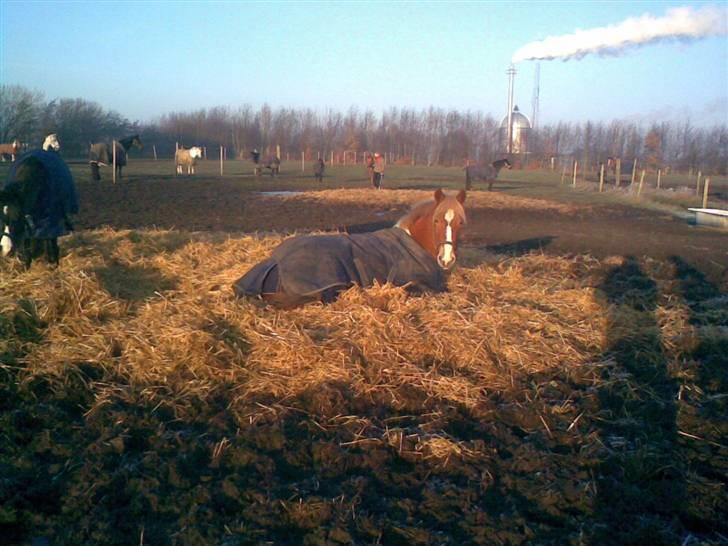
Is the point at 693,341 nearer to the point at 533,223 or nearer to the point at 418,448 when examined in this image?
the point at 418,448

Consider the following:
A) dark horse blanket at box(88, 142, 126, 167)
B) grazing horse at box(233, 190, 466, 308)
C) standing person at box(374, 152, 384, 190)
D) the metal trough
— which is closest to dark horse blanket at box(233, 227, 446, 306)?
grazing horse at box(233, 190, 466, 308)

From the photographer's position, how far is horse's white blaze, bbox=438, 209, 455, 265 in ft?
20.0

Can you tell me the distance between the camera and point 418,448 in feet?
10.9

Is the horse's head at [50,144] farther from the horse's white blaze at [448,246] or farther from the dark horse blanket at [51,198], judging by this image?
the horse's white blaze at [448,246]

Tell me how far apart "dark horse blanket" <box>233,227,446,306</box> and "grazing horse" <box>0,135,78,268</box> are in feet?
8.84

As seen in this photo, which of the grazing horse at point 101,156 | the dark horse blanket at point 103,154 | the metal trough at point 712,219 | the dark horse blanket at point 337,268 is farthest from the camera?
the dark horse blanket at point 103,154

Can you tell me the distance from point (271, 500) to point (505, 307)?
3313mm

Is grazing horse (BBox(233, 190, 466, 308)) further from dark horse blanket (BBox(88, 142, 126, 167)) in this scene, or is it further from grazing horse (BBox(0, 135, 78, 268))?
dark horse blanket (BBox(88, 142, 126, 167))

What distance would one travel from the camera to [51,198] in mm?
7039

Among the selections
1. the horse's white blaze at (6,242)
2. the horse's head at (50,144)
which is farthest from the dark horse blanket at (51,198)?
the horse's head at (50,144)

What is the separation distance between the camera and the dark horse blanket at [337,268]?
17.9 feet

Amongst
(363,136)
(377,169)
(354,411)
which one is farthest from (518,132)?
(354,411)

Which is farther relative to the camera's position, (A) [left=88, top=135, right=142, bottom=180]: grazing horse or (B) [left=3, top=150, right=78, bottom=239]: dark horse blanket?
(A) [left=88, top=135, right=142, bottom=180]: grazing horse

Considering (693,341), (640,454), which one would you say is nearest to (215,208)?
(693,341)
